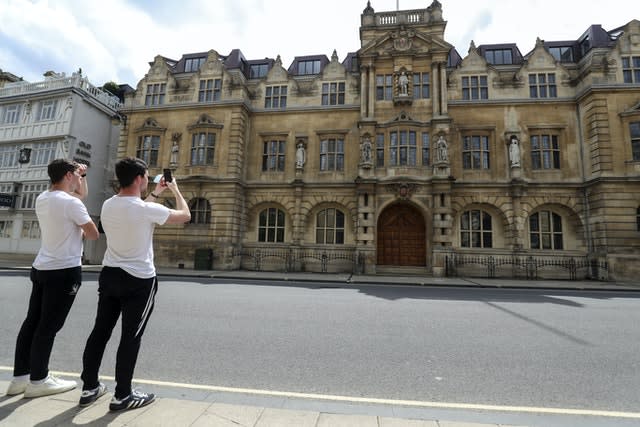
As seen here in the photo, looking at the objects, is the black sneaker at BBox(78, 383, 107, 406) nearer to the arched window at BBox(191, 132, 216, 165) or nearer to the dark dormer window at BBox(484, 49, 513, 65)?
the arched window at BBox(191, 132, 216, 165)

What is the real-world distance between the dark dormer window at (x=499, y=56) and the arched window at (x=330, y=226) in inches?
665

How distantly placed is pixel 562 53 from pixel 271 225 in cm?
2489

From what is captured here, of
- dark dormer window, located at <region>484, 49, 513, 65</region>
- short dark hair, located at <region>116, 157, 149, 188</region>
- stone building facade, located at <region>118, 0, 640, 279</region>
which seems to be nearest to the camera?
short dark hair, located at <region>116, 157, 149, 188</region>

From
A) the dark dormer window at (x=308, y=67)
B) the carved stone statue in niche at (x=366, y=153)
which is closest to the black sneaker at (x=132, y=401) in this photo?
the carved stone statue in niche at (x=366, y=153)

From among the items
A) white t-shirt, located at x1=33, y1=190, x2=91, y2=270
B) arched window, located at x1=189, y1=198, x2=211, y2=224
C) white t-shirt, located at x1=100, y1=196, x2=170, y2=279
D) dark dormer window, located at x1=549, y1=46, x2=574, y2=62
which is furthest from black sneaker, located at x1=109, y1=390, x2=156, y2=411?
dark dormer window, located at x1=549, y1=46, x2=574, y2=62

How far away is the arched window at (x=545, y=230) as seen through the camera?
18.0 m

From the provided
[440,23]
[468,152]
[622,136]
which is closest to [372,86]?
[440,23]

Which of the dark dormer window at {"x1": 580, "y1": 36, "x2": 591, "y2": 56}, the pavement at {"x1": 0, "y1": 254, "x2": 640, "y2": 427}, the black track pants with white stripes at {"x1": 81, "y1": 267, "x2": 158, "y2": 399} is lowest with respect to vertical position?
the pavement at {"x1": 0, "y1": 254, "x2": 640, "y2": 427}

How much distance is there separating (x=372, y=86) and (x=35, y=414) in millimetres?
20803

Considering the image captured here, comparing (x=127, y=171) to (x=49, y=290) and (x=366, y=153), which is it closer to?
(x=49, y=290)

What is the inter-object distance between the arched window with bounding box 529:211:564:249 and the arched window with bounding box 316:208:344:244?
1149cm

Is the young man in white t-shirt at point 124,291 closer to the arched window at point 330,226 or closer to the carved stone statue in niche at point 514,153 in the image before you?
the arched window at point 330,226

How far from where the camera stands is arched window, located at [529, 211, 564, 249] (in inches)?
709

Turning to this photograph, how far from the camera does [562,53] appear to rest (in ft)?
73.5
